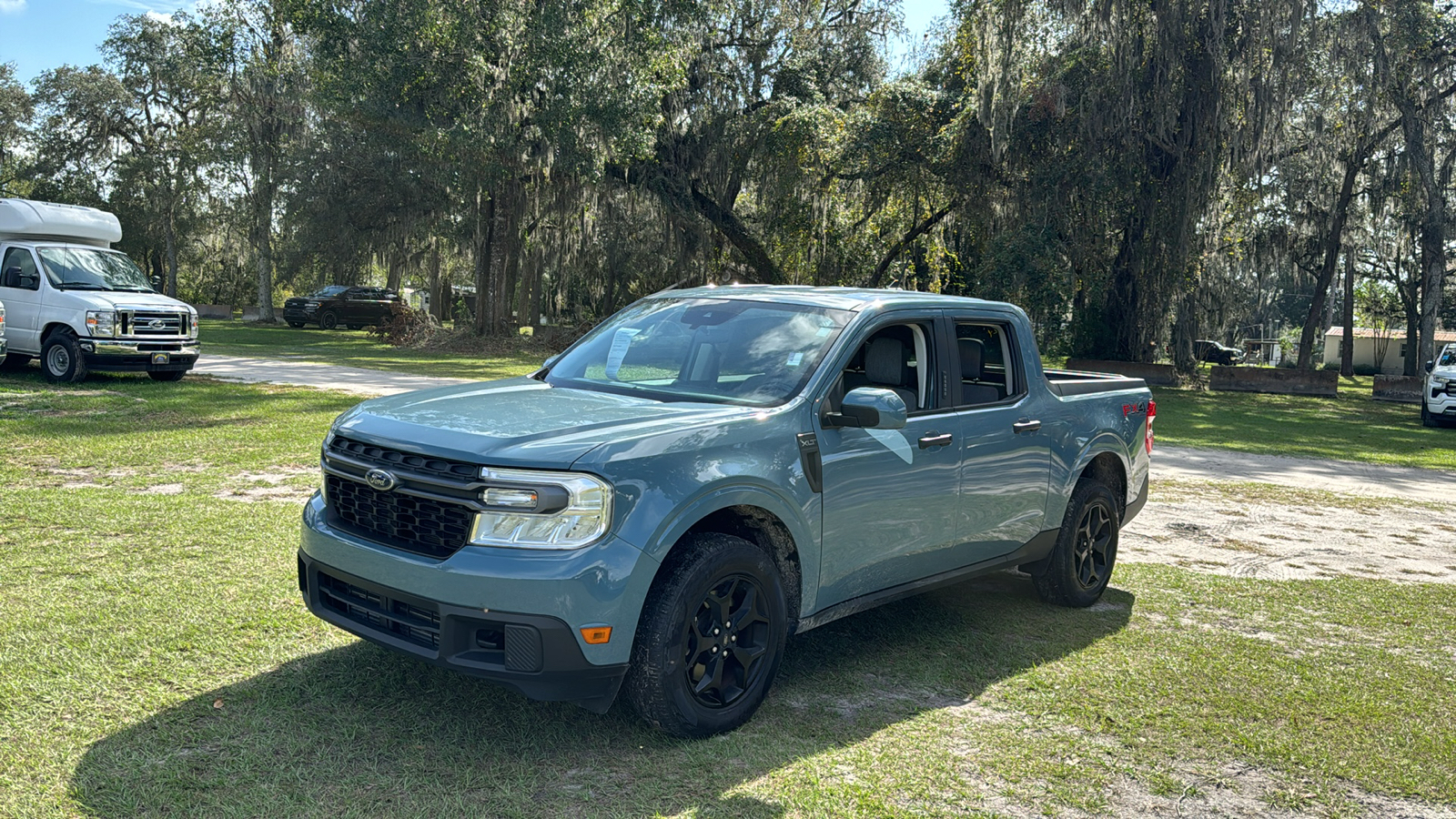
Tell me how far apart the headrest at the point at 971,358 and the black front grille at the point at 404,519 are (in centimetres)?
294

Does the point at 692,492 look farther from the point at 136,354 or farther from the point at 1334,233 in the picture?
the point at 1334,233

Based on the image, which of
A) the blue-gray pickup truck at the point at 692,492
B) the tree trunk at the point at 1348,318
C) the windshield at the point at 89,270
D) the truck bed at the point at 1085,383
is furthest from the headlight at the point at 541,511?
the tree trunk at the point at 1348,318

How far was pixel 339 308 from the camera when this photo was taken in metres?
44.3

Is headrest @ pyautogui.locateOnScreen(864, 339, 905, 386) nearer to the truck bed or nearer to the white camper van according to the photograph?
the truck bed

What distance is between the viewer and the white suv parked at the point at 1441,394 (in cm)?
2198

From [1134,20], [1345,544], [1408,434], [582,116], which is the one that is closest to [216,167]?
[582,116]

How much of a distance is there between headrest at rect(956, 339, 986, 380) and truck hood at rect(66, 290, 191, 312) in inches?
558

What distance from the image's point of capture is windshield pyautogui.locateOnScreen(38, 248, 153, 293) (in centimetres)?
1659

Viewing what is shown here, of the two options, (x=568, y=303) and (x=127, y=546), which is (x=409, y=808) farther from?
(x=568, y=303)

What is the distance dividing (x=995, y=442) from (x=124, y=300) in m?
15.3

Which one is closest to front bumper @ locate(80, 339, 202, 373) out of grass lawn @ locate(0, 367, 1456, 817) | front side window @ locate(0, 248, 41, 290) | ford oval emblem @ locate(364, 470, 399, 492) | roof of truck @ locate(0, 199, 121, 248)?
front side window @ locate(0, 248, 41, 290)

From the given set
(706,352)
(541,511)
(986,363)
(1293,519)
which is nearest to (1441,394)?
(1293,519)

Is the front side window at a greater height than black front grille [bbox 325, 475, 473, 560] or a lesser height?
greater

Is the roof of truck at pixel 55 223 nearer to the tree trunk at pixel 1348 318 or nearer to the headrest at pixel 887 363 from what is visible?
the headrest at pixel 887 363
